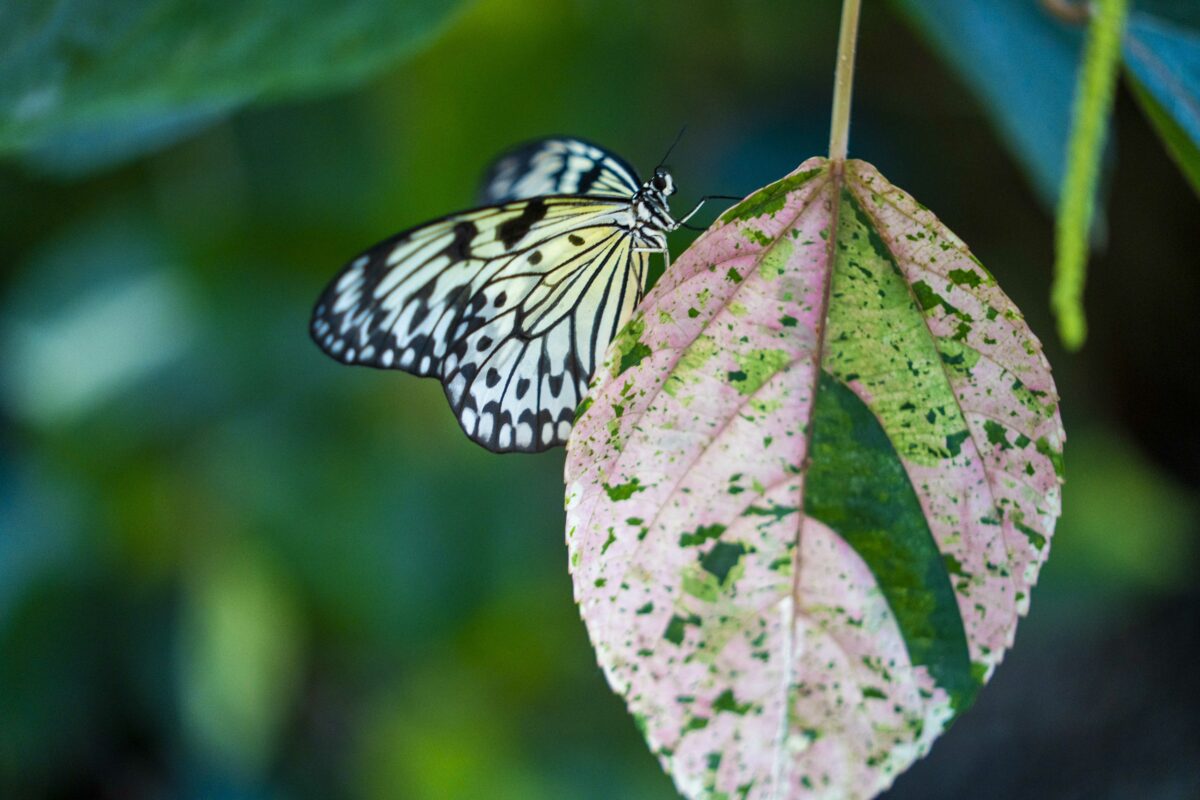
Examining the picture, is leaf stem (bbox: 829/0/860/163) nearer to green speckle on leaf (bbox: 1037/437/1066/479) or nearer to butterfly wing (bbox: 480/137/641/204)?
green speckle on leaf (bbox: 1037/437/1066/479)

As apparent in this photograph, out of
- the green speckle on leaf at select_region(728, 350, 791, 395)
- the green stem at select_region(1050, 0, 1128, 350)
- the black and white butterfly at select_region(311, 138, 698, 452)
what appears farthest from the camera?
the black and white butterfly at select_region(311, 138, 698, 452)

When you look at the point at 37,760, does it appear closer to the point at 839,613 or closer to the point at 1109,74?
the point at 839,613

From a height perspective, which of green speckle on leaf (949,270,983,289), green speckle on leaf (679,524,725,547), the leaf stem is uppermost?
the leaf stem

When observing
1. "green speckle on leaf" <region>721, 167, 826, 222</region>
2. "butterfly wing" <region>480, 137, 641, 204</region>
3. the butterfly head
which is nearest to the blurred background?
"butterfly wing" <region>480, 137, 641, 204</region>

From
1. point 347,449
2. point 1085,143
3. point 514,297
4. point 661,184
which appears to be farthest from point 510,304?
point 347,449

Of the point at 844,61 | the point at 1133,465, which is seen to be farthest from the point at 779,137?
the point at 844,61

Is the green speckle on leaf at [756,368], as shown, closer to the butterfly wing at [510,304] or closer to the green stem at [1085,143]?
the green stem at [1085,143]
